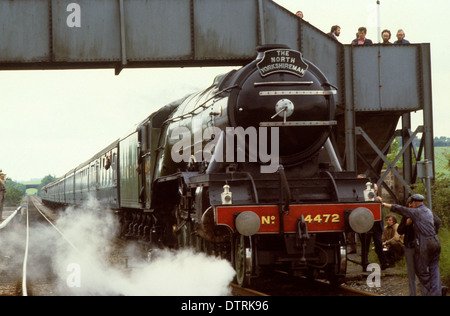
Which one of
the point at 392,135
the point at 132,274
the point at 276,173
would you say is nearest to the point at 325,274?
the point at 276,173

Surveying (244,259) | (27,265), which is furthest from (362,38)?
(27,265)

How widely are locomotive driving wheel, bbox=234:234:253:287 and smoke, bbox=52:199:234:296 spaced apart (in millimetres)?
334

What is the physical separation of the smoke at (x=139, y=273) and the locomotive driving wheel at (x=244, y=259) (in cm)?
33

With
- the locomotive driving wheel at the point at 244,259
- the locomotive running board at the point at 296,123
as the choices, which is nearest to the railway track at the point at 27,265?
the locomotive driving wheel at the point at 244,259

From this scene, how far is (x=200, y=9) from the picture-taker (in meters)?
14.9

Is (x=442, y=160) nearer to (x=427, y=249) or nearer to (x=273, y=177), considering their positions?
(x=273, y=177)

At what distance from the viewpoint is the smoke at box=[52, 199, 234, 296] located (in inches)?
369

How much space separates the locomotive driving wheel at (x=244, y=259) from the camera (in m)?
8.46

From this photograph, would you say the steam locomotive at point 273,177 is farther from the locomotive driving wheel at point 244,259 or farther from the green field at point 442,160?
the green field at point 442,160

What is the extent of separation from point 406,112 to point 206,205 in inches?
346

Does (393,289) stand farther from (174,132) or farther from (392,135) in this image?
(392,135)

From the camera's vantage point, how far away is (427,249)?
8141mm

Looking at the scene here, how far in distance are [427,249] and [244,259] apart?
2.26 meters

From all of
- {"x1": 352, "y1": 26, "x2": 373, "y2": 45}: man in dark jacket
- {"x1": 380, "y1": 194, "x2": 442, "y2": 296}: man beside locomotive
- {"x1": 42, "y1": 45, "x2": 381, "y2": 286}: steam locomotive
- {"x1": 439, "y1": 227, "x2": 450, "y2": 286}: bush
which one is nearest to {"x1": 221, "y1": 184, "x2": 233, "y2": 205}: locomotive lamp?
{"x1": 42, "y1": 45, "x2": 381, "y2": 286}: steam locomotive
